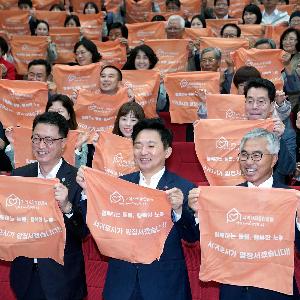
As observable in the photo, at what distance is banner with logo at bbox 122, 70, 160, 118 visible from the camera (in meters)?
6.44

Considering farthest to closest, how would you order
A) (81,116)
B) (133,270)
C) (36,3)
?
(36,3) → (81,116) → (133,270)

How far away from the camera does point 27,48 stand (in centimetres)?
866

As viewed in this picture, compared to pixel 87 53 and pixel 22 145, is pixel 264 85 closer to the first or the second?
pixel 22 145

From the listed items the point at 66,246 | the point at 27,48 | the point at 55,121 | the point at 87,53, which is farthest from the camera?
the point at 27,48

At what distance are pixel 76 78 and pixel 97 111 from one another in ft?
3.98

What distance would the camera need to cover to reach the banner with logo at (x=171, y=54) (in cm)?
764

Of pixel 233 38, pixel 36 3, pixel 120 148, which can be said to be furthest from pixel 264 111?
pixel 36 3

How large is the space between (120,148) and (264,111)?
1.05 meters

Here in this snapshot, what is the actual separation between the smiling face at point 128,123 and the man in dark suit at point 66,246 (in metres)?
1.24

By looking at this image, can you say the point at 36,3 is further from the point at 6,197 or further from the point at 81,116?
the point at 6,197

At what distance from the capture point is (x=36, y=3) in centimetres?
1131

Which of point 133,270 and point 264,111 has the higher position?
point 264,111

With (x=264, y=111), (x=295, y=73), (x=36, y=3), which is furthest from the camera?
(x=36, y=3)

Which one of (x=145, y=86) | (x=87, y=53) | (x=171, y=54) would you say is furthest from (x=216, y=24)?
(x=145, y=86)
